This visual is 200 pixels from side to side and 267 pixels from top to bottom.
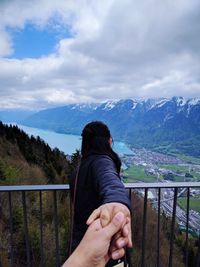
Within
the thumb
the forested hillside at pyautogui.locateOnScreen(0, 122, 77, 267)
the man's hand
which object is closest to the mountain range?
the forested hillside at pyautogui.locateOnScreen(0, 122, 77, 267)

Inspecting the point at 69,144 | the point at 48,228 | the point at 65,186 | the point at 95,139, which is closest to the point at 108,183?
the point at 95,139

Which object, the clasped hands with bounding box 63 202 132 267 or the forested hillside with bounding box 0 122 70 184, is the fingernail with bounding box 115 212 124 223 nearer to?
the clasped hands with bounding box 63 202 132 267

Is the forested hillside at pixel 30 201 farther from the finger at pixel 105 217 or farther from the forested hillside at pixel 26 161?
the finger at pixel 105 217

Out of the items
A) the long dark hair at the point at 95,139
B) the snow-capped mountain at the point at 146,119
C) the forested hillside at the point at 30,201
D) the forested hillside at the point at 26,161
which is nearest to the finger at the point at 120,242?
the long dark hair at the point at 95,139

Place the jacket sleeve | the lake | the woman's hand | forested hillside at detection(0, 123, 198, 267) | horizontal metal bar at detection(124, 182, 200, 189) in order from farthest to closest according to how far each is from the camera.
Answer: forested hillside at detection(0, 123, 198, 267) → horizontal metal bar at detection(124, 182, 200, 189) → the lake → the jacket sleeve → the woman's hand

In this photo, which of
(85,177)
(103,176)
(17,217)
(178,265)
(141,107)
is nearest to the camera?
(103,176)


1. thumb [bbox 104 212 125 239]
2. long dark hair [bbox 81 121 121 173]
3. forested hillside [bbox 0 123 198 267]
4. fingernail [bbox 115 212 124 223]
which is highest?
long dark hair [bbox 81 121 121 173]

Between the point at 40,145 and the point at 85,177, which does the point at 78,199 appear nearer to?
the point at 85,177

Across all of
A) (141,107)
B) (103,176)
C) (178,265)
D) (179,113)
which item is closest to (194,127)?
(179,113)
